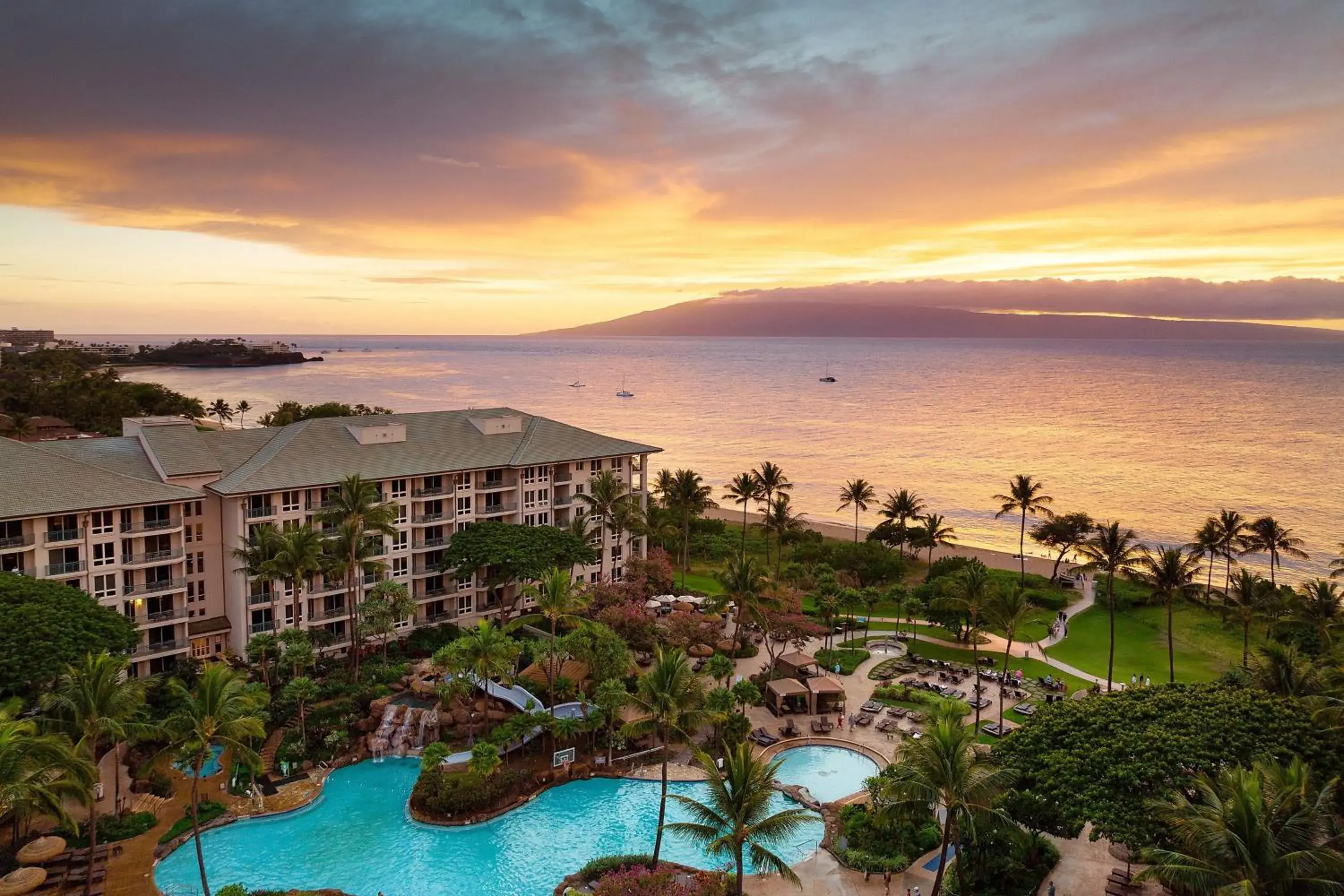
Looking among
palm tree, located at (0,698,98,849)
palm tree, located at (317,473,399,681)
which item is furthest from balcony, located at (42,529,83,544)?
palm tree, located at (0,698,98,849)

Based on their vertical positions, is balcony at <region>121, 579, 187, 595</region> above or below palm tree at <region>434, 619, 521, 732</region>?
above

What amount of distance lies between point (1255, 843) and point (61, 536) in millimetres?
50675

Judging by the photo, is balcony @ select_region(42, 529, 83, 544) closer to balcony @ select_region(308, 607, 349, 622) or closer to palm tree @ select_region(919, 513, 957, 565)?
balcony @ select_region(308, 607, 349, 622)

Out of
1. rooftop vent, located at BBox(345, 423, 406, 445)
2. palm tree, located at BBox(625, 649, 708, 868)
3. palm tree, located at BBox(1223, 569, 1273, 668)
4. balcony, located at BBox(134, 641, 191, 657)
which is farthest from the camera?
rooftop vent, located at BBox(345, 423, 406, 445)

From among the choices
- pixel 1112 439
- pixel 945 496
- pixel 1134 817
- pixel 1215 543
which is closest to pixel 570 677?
pixel 1134 817

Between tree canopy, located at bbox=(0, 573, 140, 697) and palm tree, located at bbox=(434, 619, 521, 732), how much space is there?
14.7 meters

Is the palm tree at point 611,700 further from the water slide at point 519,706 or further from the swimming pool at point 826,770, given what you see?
the swimming pool at point 826,770

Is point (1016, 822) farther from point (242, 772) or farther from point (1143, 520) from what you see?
point (1143, 520)

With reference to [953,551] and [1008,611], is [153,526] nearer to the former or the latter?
[1008,611]

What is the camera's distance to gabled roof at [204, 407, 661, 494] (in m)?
47.7

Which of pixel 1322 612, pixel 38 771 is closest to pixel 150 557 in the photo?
pixel 38 771

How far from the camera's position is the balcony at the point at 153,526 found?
1711 inches

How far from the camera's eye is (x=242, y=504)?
4616 centimetres

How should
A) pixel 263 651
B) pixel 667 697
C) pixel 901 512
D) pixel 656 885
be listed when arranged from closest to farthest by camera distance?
pixel 656 885
pixel 667 697
pixel 263 651
pixel 901 512
